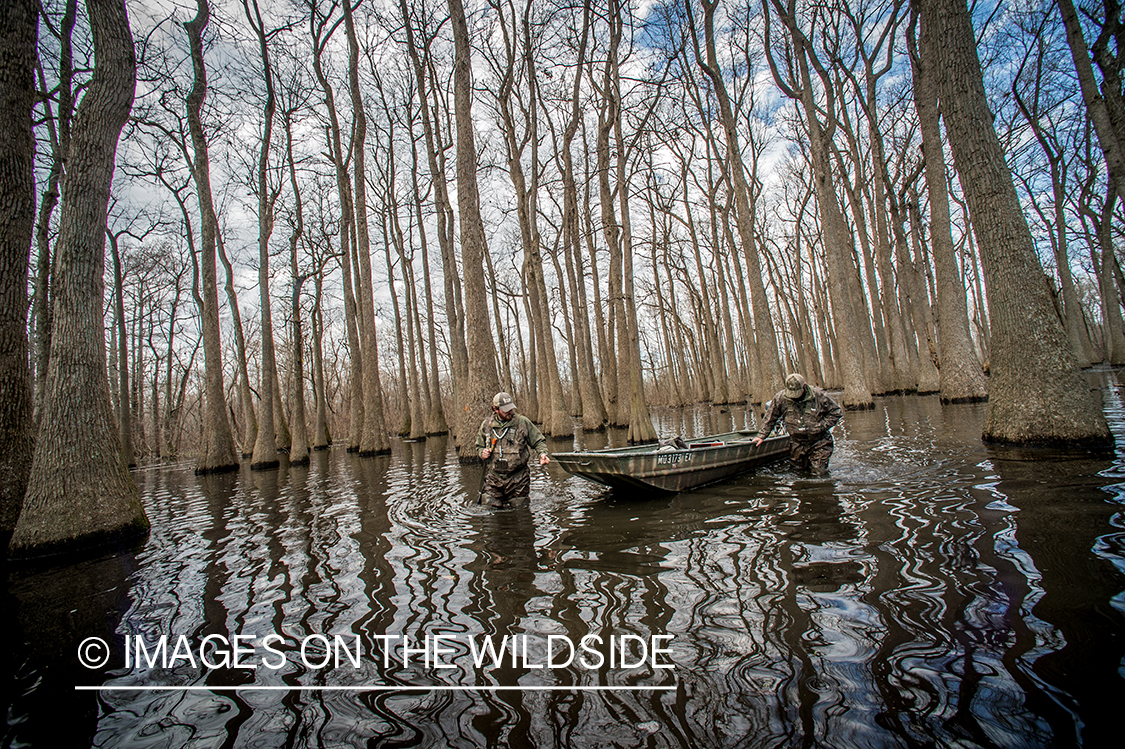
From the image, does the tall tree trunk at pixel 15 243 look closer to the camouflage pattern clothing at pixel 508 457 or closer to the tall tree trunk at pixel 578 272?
the camouflage pattern clothing at pixel 508 457

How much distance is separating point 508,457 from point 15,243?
24.7ft

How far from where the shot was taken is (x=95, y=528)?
6062 millimetres

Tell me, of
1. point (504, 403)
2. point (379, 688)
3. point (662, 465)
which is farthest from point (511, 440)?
point (379, 688)

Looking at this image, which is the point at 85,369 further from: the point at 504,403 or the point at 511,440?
the point at 511,440

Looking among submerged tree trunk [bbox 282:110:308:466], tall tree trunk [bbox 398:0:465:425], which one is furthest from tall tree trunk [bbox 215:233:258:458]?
tall tree trunk [bbox 398:0:465:425]

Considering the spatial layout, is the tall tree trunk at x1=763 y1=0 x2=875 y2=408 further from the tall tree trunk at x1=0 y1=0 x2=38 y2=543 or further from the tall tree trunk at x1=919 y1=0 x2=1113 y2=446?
the tall tree trunk at x1=0 y1=0 x2=38 y2=543

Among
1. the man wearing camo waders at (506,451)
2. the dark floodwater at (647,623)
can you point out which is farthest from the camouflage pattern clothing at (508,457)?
the dark floodwater at (647,623)

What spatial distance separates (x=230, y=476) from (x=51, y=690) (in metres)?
13.6

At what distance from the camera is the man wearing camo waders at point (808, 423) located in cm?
692

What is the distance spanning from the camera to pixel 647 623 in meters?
2.91

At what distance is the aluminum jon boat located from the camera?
241 inches

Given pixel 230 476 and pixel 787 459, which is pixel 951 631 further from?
pixel 230 476

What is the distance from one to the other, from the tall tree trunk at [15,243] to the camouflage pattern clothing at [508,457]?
243 inches

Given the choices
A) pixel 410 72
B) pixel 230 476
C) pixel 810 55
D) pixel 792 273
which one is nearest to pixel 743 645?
pixel 230 476
